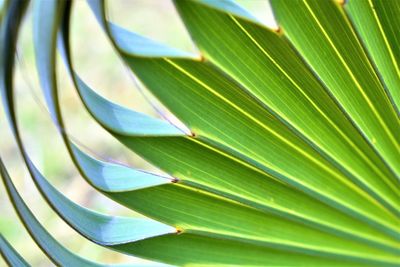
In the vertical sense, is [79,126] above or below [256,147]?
above

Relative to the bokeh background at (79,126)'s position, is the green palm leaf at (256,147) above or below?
below

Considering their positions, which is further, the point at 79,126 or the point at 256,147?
the point at 79,126

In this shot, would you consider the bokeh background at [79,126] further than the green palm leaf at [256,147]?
Yes

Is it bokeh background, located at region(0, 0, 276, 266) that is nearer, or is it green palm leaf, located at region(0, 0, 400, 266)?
green palm leaf, located at region(0, 0, 400, 266)

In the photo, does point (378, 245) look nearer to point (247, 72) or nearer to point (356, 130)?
point (356, 130)
